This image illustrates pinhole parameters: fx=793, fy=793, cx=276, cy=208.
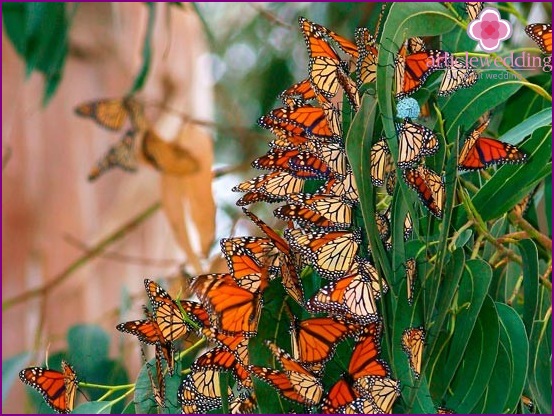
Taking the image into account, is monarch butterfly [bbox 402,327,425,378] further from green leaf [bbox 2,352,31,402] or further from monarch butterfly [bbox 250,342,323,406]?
green leaf [bbox 2,352,31,402]

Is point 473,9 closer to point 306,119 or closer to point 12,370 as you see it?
point 306,119

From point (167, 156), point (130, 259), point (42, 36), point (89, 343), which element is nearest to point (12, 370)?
point (89, 343)

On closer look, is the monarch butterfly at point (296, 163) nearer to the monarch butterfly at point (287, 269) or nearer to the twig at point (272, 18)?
the monarch butterfly at point (287, 269)

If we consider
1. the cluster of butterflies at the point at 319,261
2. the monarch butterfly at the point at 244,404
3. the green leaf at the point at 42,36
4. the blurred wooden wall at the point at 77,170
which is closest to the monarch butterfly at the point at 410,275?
the cluster of butterflies at the point at 319,261

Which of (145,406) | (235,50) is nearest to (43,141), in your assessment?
(235,50)

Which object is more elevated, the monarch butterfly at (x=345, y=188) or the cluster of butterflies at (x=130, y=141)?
the cluster of butterflies at (x=130, y=141)

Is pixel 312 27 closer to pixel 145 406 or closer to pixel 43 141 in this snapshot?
pixel 145 406

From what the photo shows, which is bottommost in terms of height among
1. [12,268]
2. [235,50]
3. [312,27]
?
[312,27]
